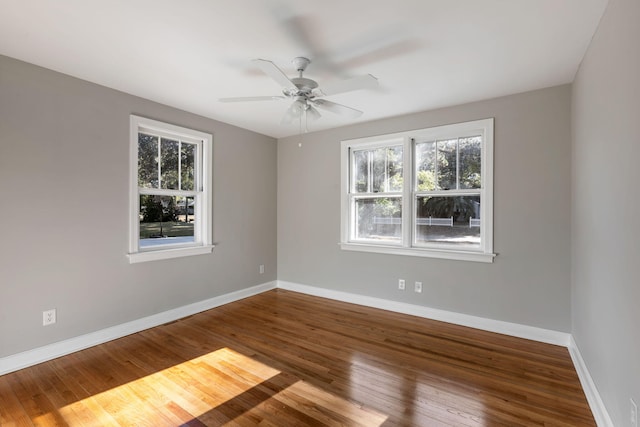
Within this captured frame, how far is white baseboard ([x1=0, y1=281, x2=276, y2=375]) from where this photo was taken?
8.00 ft

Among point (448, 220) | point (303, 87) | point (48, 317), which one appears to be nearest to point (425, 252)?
point (448, 220)

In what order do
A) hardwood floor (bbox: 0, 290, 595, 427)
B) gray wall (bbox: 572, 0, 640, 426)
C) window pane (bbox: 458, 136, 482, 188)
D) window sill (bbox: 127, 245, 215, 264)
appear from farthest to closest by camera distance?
1. window pane (bbox: 458, 136, 482, 188)
2. window sill (bbox: 127, 245, 215, 264)
3. hardwood floor (bbox: 0, 290, 595, 427)
4. gray wall (bbox: 572, 0, 640, 426)

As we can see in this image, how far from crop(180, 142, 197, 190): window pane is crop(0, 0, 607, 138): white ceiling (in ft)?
2.62

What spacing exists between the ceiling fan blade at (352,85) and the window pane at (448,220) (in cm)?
194

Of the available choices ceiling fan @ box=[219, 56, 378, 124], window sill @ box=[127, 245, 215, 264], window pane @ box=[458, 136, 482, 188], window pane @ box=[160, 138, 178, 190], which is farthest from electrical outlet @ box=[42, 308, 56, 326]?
window pane @ box=[458, 136, 482, 188]

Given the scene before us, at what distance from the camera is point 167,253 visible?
347 cm

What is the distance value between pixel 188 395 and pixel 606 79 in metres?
3.42

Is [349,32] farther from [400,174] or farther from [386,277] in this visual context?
[386,277]

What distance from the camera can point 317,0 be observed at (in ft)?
5.75

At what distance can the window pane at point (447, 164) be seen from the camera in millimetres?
Result: 3537

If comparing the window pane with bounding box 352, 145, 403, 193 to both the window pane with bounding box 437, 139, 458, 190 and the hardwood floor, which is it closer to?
the window pane with bounding box 437, 139, 458, 190

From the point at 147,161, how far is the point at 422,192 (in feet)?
10.6

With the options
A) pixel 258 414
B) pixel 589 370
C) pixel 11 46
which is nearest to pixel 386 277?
pixel 589 370

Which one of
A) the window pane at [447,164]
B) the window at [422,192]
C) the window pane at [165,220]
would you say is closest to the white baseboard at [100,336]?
the window pane at [165,220]
